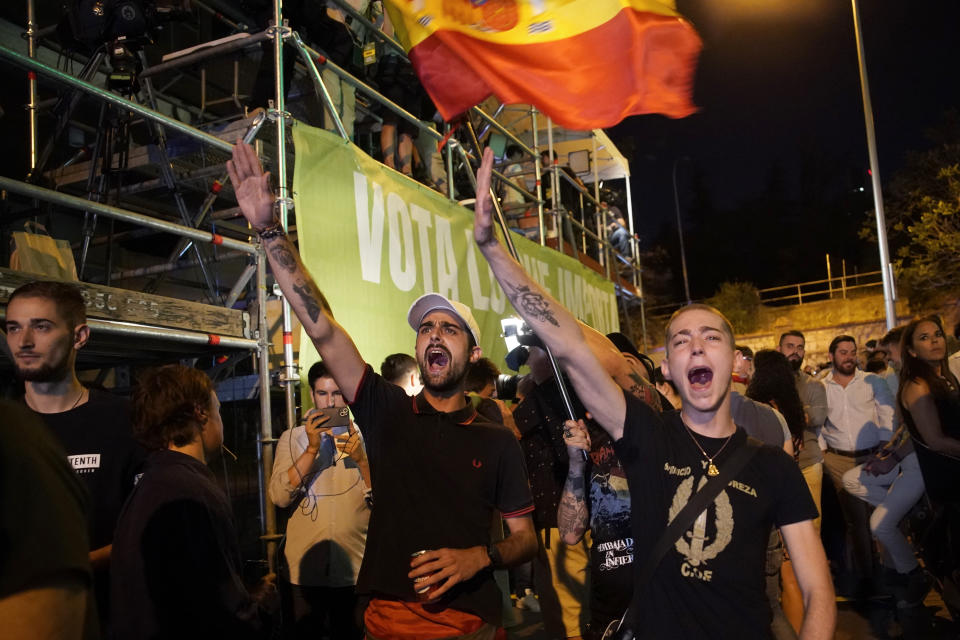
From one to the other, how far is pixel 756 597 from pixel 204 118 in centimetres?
910

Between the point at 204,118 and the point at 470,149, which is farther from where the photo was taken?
the point at 470,149

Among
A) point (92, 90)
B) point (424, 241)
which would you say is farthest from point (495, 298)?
point (92, 90)

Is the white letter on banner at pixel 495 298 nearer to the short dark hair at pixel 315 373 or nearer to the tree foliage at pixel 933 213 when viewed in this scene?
the short dark hair at pixel 315 373

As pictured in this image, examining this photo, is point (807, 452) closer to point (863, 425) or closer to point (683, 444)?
point (863, 425)

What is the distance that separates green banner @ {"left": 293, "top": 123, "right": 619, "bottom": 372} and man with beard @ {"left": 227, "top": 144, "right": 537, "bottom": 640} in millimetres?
2005

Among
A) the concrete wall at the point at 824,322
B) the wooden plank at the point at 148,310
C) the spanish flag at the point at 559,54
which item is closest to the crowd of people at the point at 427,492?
the wooden plank at the point at 148,310

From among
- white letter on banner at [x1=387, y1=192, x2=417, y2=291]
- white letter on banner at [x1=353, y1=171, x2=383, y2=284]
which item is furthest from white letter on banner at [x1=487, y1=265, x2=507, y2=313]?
white letter on banner at [x1=353, y1=171, x2=383, y2=284]

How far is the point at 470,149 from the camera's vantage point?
1020 cm

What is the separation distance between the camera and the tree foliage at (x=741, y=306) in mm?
32066

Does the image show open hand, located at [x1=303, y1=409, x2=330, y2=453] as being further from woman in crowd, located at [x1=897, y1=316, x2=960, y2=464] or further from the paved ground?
woman in crowd, located at [x1=897, y1=316, x2=960, y2=464]

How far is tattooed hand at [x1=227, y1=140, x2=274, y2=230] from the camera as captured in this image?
2973 millimetres

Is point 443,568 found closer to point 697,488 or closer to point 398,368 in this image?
point 697,488

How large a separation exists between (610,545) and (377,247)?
3.35 metres

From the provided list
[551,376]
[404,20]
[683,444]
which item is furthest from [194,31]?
[683,444]
